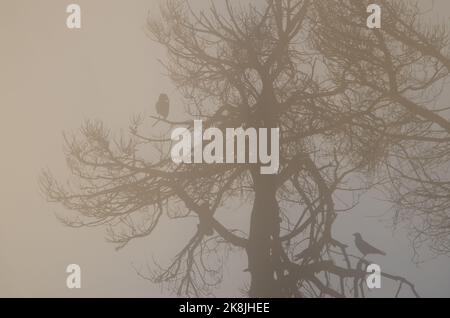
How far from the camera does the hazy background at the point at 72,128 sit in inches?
82.2

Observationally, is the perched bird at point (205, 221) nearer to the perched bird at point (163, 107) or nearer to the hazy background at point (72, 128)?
the hazy background at point (72, 128)

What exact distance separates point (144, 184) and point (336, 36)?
3.42ft

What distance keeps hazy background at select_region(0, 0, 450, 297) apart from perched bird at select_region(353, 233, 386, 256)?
0.02m

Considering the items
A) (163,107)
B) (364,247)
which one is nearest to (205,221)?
(163,107)

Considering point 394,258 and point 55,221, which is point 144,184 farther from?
point 394,258

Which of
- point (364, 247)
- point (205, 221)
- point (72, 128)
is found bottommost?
point (364, 247)

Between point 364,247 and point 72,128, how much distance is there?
1358 millimetres

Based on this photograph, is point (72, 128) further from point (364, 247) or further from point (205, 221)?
point (364, 247)

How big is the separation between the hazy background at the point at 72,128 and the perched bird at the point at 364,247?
0.02m

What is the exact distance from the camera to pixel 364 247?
207 cm

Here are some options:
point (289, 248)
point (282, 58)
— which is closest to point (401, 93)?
point (282, 58)

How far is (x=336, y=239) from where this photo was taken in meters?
2.06

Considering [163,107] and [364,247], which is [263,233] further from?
[163,107]

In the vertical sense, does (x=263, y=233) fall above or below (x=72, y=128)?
below
